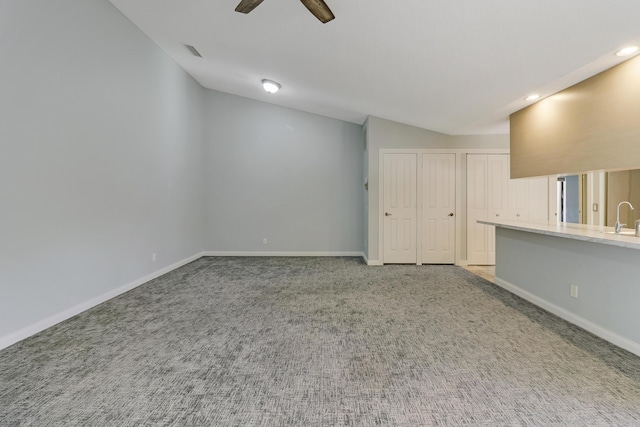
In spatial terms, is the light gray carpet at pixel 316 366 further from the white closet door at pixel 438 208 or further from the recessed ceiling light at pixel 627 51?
the recessed ceiling light at pixel 627 51

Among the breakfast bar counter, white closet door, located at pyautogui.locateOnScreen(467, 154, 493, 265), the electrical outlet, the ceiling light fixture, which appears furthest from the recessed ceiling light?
the ceiling light fixture

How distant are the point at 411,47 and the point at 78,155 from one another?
3.60 m

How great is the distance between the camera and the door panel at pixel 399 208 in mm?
5438

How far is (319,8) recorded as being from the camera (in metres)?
2.33

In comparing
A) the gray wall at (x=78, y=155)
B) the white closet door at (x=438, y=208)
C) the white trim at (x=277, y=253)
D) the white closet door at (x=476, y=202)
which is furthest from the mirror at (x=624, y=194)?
the gray wall at (x=78, y=155)

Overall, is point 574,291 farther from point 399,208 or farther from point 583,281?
point 399,208

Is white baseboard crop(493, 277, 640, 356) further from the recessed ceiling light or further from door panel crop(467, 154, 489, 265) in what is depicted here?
the recessed ceiling light

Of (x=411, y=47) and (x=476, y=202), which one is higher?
(x=411, y=47)

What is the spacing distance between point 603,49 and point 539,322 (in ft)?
7.97

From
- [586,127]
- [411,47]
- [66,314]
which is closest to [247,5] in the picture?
[411,47]

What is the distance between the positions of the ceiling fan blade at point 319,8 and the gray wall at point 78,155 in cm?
240

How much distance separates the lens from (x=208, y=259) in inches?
229

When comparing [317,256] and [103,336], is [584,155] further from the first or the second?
[103,336]

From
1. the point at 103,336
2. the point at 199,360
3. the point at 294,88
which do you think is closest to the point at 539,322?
the point at 199,360
